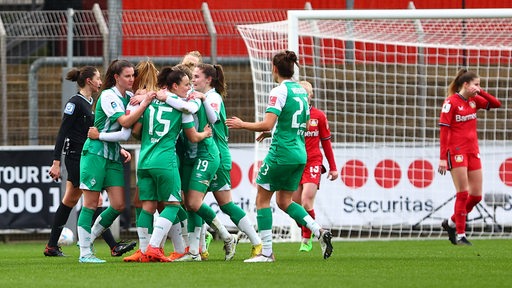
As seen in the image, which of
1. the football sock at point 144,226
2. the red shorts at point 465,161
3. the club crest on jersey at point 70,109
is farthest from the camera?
the red shorts at point 465,161

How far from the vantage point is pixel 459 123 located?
13.8 m

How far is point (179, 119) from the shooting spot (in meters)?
10.1

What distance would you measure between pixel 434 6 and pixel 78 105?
982 cm

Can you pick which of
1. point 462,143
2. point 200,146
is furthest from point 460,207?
point 200,146

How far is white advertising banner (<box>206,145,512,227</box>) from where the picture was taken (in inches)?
639

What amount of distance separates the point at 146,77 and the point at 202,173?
41.3 inches

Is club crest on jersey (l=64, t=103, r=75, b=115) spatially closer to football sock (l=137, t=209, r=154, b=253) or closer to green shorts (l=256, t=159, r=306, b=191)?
football sock (l=137, t=209, r=154, b=253)

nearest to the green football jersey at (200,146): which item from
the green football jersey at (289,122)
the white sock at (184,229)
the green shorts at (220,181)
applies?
the green shorts at (220,181)

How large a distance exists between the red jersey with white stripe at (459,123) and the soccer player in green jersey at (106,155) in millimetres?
4541

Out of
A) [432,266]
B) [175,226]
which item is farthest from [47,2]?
[432,266]

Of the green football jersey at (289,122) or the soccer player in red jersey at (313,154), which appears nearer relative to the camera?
the green football jersey at (289,122)

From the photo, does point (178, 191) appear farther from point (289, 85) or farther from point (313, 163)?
point (313, 163)

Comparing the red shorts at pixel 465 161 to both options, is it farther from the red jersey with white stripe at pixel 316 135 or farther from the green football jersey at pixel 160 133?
the green football jersey at pixel 160 133

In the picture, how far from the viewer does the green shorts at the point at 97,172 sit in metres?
10.4
